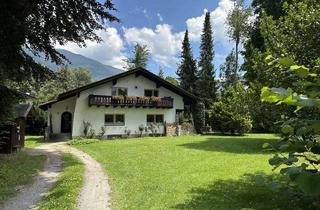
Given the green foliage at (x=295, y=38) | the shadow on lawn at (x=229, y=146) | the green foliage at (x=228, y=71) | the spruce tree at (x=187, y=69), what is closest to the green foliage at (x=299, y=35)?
the green foliage at (x=295, y=38)

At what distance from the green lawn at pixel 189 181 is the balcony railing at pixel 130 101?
11.9 m

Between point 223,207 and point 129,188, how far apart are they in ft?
10.9

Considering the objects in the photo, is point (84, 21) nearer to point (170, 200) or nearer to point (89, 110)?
point (170, 200)

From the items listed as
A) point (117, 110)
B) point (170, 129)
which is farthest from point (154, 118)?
point (117, 110)

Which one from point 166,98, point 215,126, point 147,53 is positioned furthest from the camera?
point 147,53

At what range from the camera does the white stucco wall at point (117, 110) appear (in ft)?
98.1

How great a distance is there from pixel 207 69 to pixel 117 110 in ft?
61.0

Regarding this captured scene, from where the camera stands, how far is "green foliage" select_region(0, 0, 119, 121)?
1064cm

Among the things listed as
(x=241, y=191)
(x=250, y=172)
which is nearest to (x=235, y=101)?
(x=250, y=172)

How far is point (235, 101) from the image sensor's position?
56.6 ft

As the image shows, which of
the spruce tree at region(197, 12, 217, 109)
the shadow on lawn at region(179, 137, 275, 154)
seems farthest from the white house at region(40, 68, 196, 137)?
the spruce tree at region(197, 12, 217, 109)

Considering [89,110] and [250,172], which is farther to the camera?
[89,110]

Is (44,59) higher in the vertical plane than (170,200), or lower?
higher

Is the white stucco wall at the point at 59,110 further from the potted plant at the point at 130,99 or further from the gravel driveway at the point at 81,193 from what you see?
the gravel driveway at the point at 81,193
